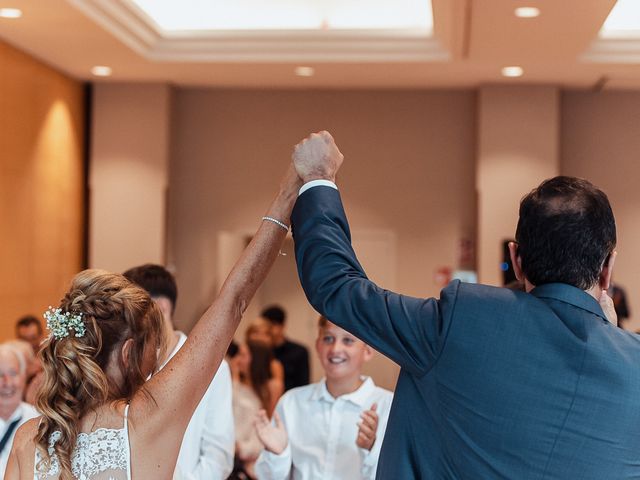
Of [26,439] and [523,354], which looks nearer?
[523,354]

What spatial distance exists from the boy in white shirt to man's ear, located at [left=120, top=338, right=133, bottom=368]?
3.92 feet

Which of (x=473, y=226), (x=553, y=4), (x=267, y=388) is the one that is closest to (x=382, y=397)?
(x=267, y=388)

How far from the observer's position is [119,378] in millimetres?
2180

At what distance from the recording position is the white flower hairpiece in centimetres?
216

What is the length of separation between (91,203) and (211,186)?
49.1 inches

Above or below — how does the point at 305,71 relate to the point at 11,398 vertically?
above

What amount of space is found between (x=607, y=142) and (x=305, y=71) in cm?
317

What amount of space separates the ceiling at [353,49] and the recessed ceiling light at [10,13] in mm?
91

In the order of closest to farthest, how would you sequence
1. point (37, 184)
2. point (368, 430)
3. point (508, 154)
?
point (368, 430), point (37, 184), point (508, 154)

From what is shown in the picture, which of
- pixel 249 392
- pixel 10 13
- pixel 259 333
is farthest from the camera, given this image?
pixel 259 333

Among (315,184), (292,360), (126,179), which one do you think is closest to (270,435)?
(315,184)

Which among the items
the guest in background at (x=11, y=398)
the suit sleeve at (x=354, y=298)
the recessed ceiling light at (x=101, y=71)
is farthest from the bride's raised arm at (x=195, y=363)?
the recessed ceiling light at (x=101, y=71)

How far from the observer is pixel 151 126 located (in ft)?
31.4

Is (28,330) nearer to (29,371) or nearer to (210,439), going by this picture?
(29,371)
